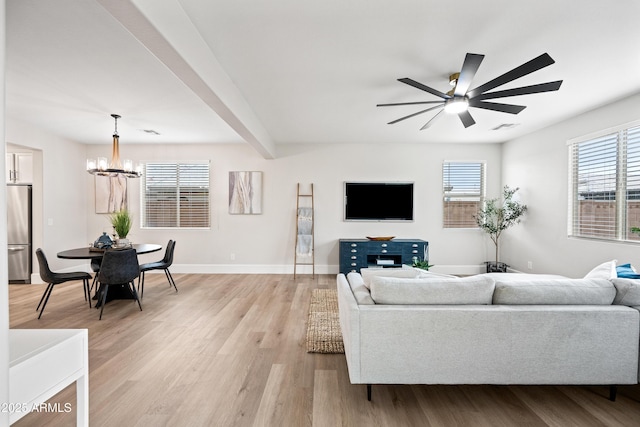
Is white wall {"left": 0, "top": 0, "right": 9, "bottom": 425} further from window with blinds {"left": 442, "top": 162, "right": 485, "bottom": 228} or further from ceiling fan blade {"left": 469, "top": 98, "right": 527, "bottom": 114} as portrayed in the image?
window with blinds {"left": 442, "top": 162, "right": 485, "bottom": 228}

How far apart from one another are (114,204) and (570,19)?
280 inches

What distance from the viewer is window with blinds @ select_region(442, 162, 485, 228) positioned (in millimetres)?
5902

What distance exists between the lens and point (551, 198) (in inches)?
182

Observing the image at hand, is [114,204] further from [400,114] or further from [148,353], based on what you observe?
→ [400,114]

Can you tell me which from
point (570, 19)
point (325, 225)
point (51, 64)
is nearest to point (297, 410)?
point (570, 19)

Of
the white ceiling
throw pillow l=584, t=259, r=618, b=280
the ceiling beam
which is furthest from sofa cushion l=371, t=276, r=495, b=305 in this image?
the ceiling beam

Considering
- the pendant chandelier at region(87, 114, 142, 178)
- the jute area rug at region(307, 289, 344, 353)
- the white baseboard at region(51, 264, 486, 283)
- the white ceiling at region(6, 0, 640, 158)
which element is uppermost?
the white ceiling at region(6, 0, 640, 158)

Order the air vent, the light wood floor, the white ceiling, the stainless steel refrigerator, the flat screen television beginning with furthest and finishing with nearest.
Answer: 1. the flat screen television
2. the stainless steel refrigerator
3. the air vent
4. the white ceiling
5. the light wood floor

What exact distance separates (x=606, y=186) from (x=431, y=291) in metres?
3.51

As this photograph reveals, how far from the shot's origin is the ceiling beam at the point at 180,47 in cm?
159

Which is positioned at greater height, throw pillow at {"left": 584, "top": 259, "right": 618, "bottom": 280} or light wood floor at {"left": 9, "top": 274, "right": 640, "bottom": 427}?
throw pillow at {"left": 584, "top": 259, "right": 618, "bottom": 280}

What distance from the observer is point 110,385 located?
217cm

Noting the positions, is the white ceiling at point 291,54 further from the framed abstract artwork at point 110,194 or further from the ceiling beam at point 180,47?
the framed abstract artwork at point 110,194

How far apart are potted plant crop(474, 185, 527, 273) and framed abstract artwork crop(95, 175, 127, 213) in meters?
6.98
